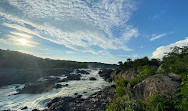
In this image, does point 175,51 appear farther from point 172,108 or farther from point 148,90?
point 172,108

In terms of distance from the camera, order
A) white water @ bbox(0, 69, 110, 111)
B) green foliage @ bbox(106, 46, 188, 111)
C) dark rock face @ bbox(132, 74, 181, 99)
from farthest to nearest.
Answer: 1. white water @ bbox(0, 69, 110, 111)
2. dark rock face @ bbox(132, 74, 181, 99)
3. green foliage @ bbox(106, 46, 188, 111)

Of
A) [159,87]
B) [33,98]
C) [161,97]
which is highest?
[159,87]

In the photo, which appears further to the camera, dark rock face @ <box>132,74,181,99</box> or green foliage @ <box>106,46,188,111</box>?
dark rock face @ <box>132,74,181,99</box>

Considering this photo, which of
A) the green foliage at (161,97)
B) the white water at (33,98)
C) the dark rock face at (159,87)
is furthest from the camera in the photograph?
the white water at (33,98)

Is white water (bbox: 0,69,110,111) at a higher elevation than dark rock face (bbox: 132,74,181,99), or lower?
lower

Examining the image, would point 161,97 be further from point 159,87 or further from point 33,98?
point 33,98

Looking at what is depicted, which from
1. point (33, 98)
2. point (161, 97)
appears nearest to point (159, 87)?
point (161, 97)

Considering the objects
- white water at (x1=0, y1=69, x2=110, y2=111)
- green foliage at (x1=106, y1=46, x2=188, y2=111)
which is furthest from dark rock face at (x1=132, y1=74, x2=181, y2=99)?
white water at (x1=0, y1=69, x2=110, y2=111)

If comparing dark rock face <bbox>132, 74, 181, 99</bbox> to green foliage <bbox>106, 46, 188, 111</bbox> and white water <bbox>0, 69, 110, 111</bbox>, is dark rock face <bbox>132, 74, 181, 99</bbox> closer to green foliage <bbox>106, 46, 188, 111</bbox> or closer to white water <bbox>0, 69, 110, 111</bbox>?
green foliage <bbox>106, 46, 188, 111</bbox>

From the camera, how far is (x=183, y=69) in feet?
30.7

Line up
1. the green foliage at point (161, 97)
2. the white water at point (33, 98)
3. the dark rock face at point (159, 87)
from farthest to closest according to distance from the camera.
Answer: the white water at point (33, 98) → the dark rock face at point (159, 87) → the green foliage at point (161, 97)

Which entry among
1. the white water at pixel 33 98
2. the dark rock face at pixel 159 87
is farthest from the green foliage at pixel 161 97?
the white water at pixel 33 98

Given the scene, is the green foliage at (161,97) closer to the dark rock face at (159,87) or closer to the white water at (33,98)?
the dark rock face at (159,87)

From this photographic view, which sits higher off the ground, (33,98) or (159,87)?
(159,87)
